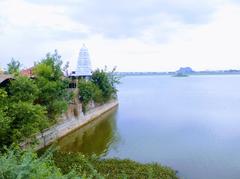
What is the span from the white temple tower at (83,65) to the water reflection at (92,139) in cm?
782

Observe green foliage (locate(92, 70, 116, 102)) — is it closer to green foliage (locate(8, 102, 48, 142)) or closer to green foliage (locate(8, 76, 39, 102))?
green foliage (locate(8, 76, 39, 102))

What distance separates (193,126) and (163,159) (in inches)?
406

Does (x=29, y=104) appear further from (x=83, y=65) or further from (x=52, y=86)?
(x=83, y=65)

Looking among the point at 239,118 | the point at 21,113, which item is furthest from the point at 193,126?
the point at 21,113

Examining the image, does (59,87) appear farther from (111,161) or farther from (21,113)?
(111,161)

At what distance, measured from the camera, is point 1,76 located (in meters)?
16.9

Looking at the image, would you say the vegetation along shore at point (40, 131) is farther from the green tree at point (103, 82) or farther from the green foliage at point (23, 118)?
the green tree at point (103, 82)

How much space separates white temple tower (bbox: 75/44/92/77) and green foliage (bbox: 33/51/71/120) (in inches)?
433

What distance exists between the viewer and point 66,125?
2323 centimetres

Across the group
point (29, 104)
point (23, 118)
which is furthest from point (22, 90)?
point (23, 118)

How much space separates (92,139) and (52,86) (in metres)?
4.14

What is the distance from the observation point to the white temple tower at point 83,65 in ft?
116

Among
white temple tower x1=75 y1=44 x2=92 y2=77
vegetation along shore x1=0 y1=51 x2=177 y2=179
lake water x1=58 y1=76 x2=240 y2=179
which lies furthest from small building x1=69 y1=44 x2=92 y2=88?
vegetation along shore x1=0 y1=51 x2=177 y2=179

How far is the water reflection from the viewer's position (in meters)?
19.0
